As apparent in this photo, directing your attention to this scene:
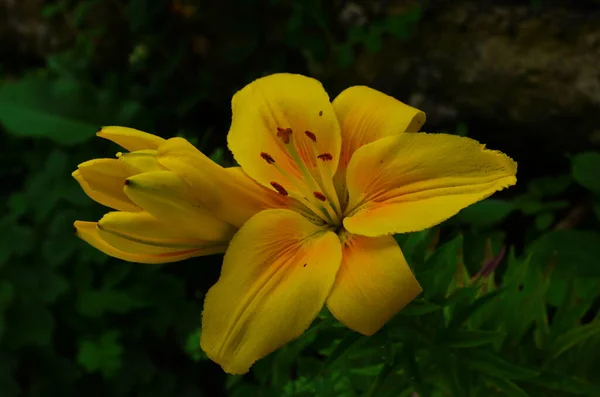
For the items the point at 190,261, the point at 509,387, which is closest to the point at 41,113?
the point at 190,261

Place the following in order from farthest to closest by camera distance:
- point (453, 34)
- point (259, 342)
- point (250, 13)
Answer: point (250, 13) → point (453, 34) → point (259, 342)

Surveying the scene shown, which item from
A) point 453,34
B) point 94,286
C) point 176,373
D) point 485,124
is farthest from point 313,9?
point 176,373

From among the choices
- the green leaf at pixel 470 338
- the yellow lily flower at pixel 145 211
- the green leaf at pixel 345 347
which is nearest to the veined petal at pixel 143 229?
the yellow lily flower at pixel 145 211

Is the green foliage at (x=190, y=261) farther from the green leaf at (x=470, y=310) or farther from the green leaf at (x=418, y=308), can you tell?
the green leaf at (x=418, y=308)

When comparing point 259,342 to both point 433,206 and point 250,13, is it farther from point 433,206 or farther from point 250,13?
point 250,13

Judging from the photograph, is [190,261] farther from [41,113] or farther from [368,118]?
[368,118]
